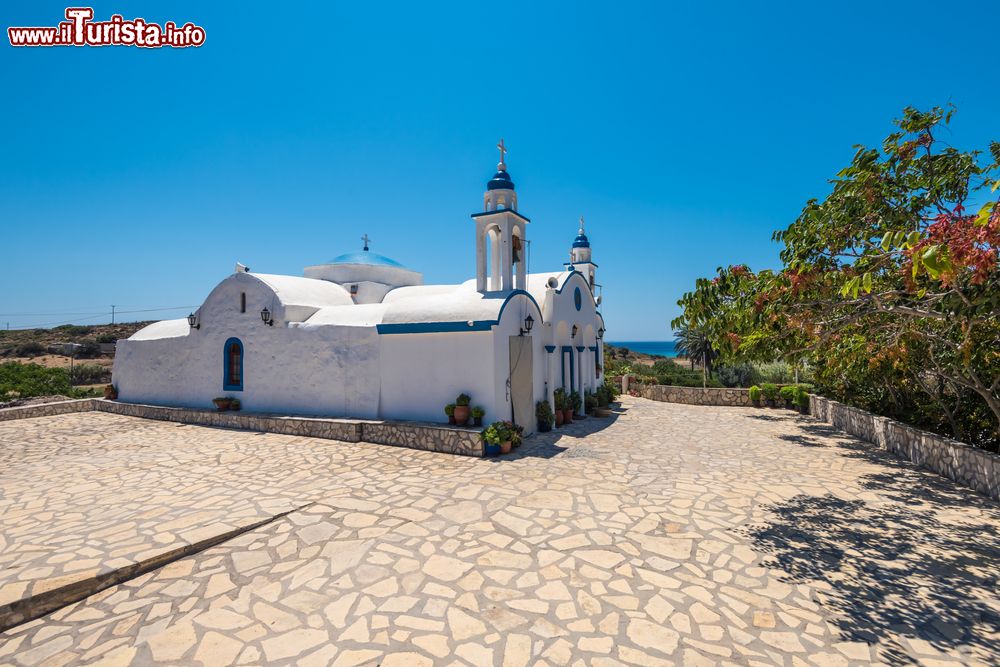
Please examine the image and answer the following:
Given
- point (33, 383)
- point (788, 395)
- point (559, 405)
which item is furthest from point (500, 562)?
point (33, 383)

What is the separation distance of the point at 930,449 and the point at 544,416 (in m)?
8.29

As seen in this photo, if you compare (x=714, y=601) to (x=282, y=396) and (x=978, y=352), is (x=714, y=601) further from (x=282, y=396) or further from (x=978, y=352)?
(x=282, y=396)

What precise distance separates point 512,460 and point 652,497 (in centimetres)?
323

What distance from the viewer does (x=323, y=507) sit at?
22.3 feet

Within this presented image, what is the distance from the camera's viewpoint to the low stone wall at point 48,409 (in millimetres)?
15266

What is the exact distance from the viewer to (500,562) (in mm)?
5223

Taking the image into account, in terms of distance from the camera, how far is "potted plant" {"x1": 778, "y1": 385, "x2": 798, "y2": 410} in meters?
17.6

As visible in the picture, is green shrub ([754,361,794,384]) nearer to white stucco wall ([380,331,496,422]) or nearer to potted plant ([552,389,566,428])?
potted plant ([552,389,566,428])

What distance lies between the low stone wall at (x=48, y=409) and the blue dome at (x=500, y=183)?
17.5m

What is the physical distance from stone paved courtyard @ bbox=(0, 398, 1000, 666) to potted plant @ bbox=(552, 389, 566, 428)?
14.5 ft

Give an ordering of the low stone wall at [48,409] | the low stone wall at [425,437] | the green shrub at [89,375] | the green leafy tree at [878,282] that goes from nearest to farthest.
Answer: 1. the green leafy tree at [878,282]
2. the low stone wall at [425,437]
3. the low stone wall at [48,409]
4. the green shrub at [89,375]

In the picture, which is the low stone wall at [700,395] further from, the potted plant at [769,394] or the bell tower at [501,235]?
the bell tower at [501,235]

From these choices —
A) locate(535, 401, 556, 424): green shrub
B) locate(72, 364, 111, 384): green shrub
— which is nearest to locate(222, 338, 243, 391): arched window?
locate(535, 401, 556, 424): green shrub

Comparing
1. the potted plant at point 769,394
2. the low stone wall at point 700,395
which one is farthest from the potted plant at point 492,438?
the potted plant at point 769,394
